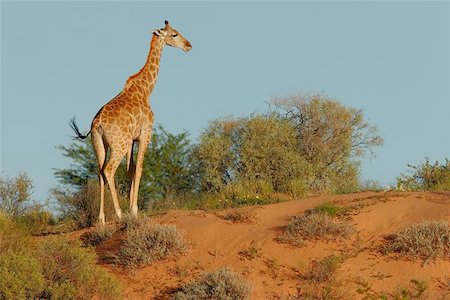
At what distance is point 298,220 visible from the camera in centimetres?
1492

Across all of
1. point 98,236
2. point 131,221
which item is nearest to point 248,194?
point 131,221

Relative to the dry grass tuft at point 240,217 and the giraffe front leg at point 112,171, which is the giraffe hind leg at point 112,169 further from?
the dry grass tuft at point 240,217

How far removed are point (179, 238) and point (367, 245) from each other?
3.18m

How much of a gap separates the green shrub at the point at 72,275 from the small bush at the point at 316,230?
302cm

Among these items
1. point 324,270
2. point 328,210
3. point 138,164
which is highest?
point 138,164

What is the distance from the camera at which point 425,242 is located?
1370 cm

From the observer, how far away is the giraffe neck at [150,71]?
18703 millimetres

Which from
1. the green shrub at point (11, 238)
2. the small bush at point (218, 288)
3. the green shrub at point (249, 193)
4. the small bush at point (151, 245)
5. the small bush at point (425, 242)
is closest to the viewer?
the small bush at point (218, 288)

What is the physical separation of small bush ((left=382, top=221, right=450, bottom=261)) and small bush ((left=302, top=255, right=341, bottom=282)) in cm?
93

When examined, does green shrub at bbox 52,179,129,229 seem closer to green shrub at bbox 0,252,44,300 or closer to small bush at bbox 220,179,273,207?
small bush at bbox 220,179,273,207

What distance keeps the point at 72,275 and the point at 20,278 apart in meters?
0.91

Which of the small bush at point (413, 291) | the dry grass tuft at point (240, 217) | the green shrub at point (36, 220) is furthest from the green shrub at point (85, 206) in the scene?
the small bush at point (413, 291)

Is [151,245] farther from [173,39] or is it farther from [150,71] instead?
[173,39]

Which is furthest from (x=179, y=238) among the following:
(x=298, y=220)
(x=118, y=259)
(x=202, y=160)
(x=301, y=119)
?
(x=301, y=119)
